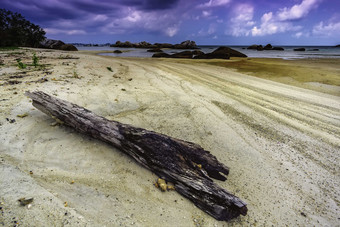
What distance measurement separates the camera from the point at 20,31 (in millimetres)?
34312

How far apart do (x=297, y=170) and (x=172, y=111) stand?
2923mm

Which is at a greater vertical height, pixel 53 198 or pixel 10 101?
pixel 10 101

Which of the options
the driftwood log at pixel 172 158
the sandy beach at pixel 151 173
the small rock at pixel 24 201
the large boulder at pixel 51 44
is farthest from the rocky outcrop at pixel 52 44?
the small rock at pixel 24 201

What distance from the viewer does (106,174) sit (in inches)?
100

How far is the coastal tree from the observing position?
32.8 m

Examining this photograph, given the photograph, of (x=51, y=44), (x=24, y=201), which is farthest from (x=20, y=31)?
(x=24, y=201)

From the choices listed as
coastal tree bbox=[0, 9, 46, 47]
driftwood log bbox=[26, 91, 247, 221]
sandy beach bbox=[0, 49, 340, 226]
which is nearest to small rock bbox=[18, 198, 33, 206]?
sandy beach bbox=[0, 49, 340, 226]

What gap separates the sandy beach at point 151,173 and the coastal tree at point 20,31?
38.0 metres

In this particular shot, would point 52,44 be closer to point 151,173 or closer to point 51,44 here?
point 51,44

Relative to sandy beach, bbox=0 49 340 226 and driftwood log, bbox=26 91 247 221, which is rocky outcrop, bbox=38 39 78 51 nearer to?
sandy beach, bbox=0 49 340 226

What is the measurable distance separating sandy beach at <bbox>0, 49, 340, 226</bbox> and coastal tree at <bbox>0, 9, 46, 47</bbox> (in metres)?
38.0

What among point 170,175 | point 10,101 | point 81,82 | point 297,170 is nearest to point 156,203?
point 170,175

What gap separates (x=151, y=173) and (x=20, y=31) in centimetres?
4606

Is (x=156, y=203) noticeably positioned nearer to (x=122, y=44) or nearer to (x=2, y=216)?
(x=2, y=216)
